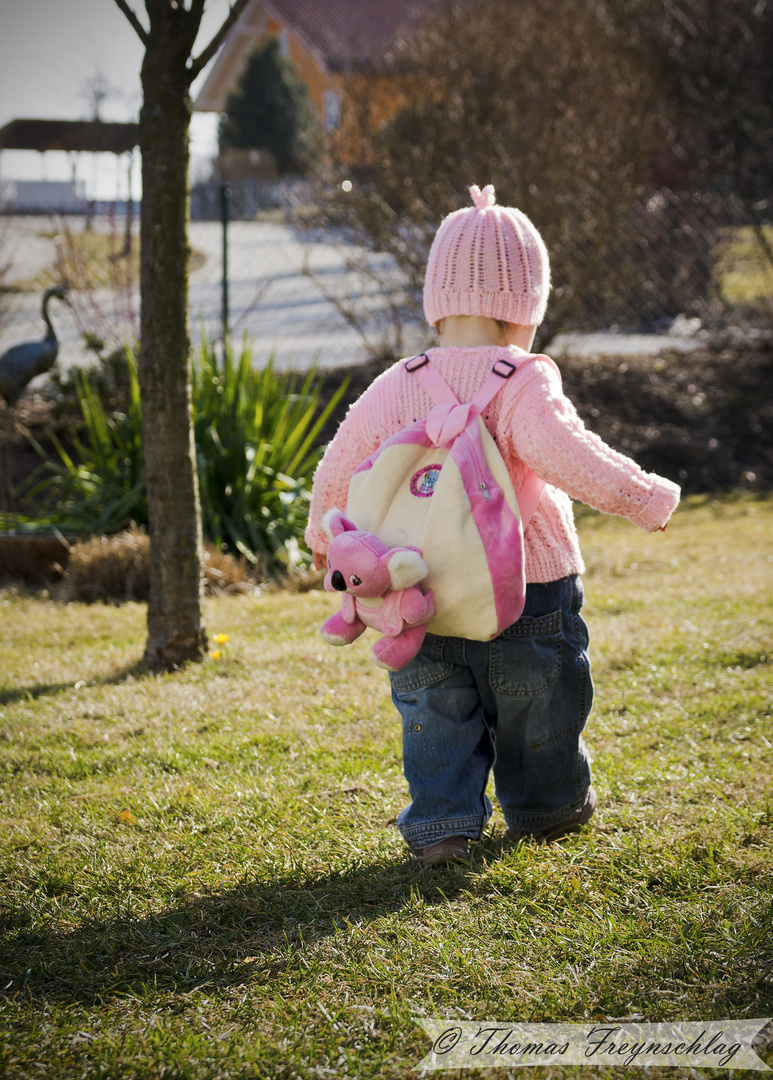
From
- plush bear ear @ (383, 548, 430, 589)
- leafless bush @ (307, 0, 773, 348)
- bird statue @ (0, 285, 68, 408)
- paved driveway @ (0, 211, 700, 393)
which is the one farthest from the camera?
paved driveway @ (0, 211, 700, 393)

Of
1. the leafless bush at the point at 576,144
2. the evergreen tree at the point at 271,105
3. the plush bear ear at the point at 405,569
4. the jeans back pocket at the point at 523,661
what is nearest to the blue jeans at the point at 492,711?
the jeans back pocket at the point at 523,661

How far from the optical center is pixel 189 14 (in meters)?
3.56

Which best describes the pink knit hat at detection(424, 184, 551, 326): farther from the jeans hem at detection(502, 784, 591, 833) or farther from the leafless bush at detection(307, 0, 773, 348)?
the leafless bush at detection(307, 0, 773, 348)

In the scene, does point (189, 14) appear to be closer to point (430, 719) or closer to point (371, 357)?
point (430, 719)

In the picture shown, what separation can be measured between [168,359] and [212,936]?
2.28m

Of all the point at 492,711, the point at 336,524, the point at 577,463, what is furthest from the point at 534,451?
the point at 492,711

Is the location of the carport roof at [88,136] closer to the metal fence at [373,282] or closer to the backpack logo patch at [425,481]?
the metal fence at [373,282]

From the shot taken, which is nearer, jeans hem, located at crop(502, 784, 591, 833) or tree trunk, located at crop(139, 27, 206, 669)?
jeans hem, located at crop(502, 784, 591, 833)

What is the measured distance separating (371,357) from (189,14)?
640 cm

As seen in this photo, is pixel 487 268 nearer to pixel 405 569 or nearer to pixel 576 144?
pixel 405 569

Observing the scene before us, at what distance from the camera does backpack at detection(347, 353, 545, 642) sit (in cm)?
217

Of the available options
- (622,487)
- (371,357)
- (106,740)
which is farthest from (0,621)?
(371,357)

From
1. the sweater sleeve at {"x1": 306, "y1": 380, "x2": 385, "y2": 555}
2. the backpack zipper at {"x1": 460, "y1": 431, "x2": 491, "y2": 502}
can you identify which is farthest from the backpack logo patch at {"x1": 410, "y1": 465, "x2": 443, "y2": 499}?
the sweater sleeve at {"x1": 306, "y1": 380, "x2": 385, "y2": 555}

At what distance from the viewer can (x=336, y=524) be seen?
2332 millimetres
